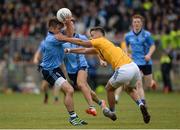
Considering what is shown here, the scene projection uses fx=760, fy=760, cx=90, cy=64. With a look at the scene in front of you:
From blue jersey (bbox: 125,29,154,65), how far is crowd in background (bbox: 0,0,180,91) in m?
13.9

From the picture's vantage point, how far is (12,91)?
3828 centimetres

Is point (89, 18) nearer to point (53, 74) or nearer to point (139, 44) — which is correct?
point (139, 44)

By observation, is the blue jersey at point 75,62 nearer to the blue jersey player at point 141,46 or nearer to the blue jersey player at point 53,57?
the blue jersey player at point 53,57

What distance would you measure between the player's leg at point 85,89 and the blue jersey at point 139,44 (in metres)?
4.08

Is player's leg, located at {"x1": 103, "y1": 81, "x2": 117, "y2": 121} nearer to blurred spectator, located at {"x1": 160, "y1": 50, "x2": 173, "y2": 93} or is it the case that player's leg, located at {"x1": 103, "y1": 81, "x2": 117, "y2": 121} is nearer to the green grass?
the green grass

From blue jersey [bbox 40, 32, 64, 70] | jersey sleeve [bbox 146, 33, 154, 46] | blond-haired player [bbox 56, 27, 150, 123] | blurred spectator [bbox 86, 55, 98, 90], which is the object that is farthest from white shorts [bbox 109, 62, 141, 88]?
blurred spectator [bbox 86, 55, 98, 90]

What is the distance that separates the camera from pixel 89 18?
39.6 m

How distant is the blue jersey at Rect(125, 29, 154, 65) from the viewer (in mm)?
23297

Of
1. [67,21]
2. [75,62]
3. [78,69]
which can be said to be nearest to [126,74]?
[67,21]

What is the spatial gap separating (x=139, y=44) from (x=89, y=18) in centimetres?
1628

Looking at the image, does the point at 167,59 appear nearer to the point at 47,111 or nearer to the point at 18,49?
the point at 18,49

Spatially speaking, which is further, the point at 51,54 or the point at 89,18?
the point at 89,18

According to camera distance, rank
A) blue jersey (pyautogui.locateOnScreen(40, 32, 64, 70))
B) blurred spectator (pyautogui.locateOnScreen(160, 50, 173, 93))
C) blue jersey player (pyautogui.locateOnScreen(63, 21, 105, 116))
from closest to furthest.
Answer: blue jersey (pyautogui.locateOnScreen(40, 32, 64, 70)), blue jersey player (pyautogui.locateOnScreen(63, 21, 105, 116)), blurred spectator (pyautogui.locateOnScreen(160, 50, 173, 93))

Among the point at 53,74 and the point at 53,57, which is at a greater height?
the point at 53,57
